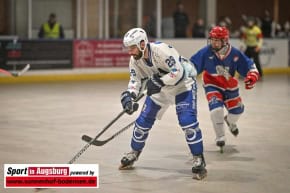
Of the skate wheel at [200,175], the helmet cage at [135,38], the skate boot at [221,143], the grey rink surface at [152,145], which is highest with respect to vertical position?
the helmet cage at [135,38]

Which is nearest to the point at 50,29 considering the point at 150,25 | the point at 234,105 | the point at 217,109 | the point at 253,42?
the point at 150,25

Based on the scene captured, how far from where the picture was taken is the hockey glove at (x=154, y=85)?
6.40 m

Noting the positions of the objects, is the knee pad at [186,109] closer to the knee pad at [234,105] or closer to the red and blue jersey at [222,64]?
the red and blue jersey at [222,64]

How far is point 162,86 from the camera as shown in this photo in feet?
21.1

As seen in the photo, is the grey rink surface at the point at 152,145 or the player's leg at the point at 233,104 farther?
the player's leg at the point at 233,104

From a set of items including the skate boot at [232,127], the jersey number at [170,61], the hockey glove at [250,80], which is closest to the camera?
the jersey number at [170,61]

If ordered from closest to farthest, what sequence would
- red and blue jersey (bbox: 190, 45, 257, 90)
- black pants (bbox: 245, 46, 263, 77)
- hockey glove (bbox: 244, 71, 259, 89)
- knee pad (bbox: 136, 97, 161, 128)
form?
knee pad (bbox: 136, 97, 161, 128)
hockey glove (bbox: 244, 71, 259, 89)
red and blue jersey (bbox: 190, 45, 257, 90)
black pants (bbox: 245, 46, 263, 77)

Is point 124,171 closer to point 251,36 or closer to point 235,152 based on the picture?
point 235,152

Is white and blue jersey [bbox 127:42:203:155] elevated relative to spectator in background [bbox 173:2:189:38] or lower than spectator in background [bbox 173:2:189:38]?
lower

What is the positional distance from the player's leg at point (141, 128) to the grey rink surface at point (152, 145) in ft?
0.39

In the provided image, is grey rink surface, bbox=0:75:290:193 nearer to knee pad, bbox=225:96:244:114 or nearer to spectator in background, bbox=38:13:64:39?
knee pad, bbox=225:96:244:114

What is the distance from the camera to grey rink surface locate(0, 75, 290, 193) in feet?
20.6
